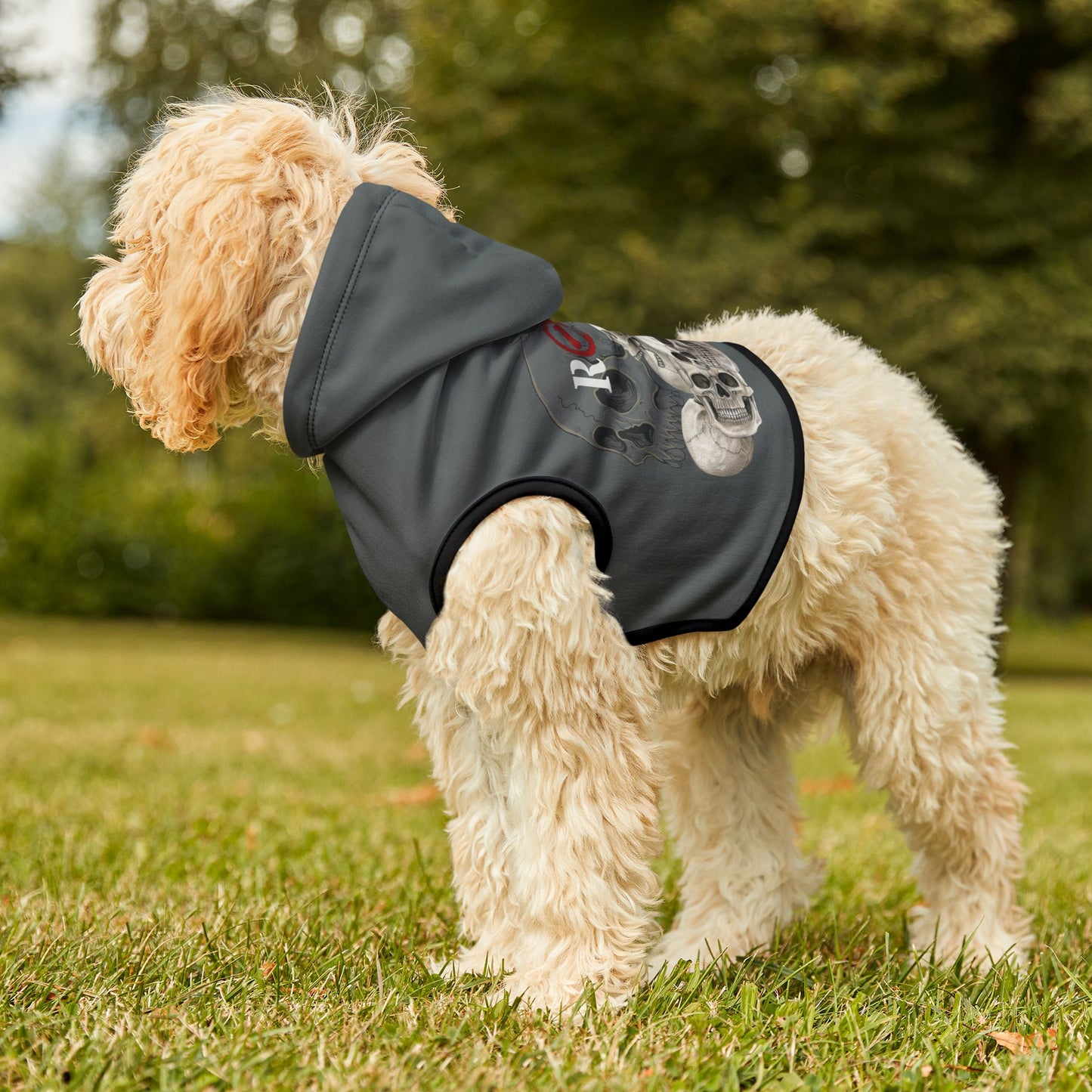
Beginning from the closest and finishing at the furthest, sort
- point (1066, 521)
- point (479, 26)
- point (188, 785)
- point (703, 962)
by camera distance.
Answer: point (703, 962) → point (188, 785) → point (479, 26) → point (1066, 521)

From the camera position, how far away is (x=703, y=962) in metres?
3.14

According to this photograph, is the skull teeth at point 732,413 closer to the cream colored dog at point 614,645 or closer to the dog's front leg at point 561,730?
the cream colored dog at point 614,645

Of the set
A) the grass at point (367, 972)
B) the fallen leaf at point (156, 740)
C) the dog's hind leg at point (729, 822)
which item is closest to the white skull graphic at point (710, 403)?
the dog's hind leg at point (729, 822)

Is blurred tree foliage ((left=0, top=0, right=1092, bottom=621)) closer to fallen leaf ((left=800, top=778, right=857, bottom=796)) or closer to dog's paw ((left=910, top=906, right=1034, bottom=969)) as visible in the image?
fallen leaf ((left=800, top=778, right=857, bottom=796))

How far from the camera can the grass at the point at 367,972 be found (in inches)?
84.2

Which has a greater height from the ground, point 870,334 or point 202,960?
point 870,334

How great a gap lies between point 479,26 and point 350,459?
1491cm

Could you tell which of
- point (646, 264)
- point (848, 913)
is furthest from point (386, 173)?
point (646, 264)

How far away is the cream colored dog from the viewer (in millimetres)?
2451

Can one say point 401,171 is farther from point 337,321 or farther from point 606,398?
point 606,398

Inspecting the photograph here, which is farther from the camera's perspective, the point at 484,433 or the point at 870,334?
the point at 870,334

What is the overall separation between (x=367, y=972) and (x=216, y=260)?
1.67 metres

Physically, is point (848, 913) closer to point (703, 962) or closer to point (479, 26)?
point (703, 962)

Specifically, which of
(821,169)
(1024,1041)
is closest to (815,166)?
(821,169)
